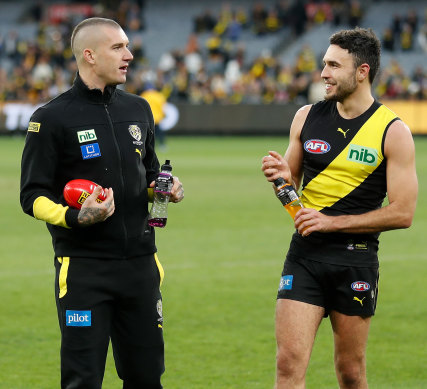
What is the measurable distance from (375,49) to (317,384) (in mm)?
2730

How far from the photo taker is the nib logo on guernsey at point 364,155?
5488 millimetres

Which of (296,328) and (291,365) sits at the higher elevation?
(296,328)

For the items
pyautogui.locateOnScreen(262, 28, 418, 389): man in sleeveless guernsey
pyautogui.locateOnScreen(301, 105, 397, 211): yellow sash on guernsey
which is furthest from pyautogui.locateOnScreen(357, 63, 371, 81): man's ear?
pyautogui.locateOnScreen(301, 105, 397, 211): yellow sash on guernsey

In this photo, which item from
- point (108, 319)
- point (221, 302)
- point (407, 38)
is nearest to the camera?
point (108, 319)

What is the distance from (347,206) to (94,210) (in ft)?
4.90

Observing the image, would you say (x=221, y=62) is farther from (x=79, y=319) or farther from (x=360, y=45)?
(x=79, y=319)

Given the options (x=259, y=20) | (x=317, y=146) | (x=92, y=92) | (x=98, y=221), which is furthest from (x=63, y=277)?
(x=259, y=20)

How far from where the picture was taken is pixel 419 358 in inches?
308

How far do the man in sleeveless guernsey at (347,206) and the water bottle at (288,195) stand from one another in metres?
0.05

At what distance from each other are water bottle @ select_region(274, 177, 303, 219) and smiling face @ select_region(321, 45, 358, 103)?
1.80 ft

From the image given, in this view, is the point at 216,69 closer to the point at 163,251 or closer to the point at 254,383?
the point at 163,251

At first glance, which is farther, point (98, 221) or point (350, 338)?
point (350, 338)

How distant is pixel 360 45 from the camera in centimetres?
553

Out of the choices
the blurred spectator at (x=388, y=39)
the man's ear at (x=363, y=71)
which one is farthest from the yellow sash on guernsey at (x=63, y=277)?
the blurred spectator at (x=388, y=39)
